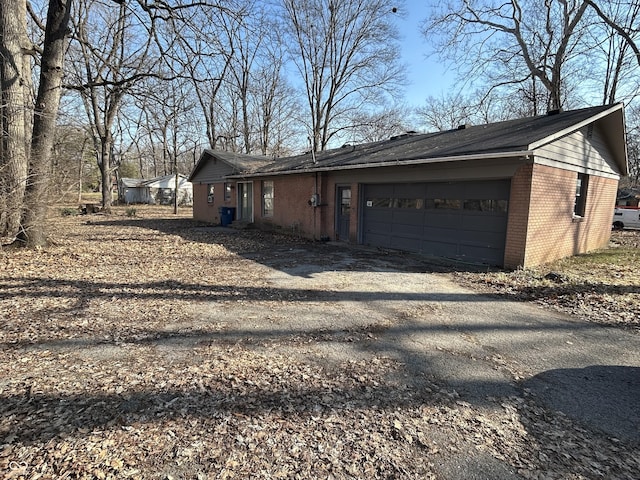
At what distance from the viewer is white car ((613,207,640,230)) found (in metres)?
18.7

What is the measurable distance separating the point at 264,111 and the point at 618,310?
1384 inches

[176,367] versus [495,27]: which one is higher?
[495,27]

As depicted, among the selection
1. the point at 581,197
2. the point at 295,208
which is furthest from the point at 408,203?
the point at 295,208

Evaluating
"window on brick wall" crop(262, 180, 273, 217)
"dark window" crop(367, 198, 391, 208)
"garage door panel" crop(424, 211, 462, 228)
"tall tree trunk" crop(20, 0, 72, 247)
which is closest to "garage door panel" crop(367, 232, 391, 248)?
"dark window" crop(367, 198, 391, 208)

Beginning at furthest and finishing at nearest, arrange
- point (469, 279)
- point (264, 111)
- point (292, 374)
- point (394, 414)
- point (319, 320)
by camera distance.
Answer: point (264, 111) → point (469, 279) → point (319, 320) → point (292, 374) → point (394, 414)

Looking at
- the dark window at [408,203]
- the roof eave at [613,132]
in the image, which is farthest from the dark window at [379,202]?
the roof eave at [613,132]

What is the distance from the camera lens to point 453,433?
2670 millimetres

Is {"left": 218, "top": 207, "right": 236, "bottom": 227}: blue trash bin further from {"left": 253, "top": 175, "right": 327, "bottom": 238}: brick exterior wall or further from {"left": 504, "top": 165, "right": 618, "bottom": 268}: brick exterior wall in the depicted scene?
{"left": 504, "top": 165, "right": 618, "bottom": 268}: brick exterior wall

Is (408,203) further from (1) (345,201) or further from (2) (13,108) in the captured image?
(2) (13,108)

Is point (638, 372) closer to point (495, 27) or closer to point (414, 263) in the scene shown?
point (414, 263)

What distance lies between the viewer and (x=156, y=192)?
42.7 m

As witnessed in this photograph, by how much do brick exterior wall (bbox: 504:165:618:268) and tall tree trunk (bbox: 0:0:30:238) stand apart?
11.5 meters

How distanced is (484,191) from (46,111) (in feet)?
37.7

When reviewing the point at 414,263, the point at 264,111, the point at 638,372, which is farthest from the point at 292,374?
the point at 264,111
